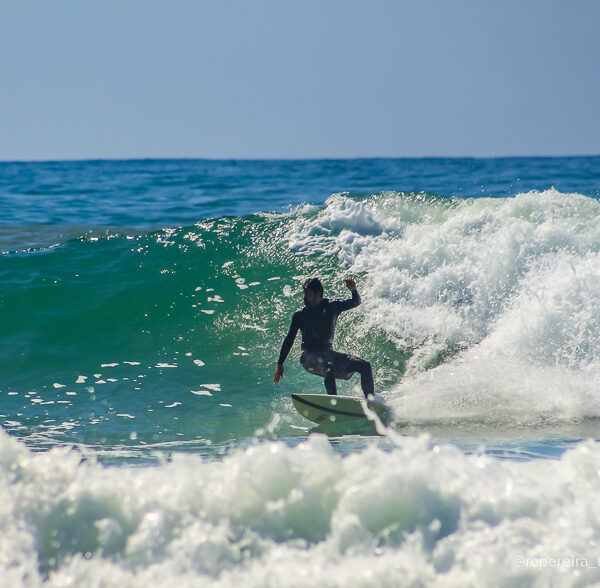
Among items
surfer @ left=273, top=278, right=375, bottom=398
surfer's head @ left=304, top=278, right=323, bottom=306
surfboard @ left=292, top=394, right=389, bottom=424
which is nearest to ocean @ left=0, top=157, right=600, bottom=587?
surfboard @ left=292, top=394, right=389, bottom=424

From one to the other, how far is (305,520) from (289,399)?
4.15 metres

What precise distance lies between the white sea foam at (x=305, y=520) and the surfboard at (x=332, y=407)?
2494 mm

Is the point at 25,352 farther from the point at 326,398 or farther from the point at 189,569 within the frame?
the point at 189,569

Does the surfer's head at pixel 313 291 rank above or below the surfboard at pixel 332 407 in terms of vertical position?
above

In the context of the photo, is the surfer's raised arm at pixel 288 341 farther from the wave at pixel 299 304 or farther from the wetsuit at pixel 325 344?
the wave at pixel 299 304

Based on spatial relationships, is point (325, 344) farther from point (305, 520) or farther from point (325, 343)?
point (305, 520)

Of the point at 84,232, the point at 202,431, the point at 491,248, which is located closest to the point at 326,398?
the point at 202,431

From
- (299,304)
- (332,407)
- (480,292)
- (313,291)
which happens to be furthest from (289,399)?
(480,292)

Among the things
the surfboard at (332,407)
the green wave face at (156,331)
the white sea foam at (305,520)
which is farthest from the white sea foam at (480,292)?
the white sea foam at (305,520)

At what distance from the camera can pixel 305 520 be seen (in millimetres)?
3691

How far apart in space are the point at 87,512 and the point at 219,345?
5.65 metres

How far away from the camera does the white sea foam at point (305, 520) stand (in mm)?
3357

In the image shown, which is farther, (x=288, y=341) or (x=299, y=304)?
(x=299, y=304)

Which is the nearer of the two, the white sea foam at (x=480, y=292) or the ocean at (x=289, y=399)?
the ocean at (x=289, y=399)
